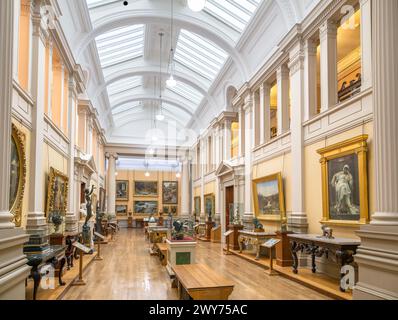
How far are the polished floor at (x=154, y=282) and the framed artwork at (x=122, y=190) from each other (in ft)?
76.7

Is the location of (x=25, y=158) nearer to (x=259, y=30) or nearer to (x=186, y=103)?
(x=259, y=30)

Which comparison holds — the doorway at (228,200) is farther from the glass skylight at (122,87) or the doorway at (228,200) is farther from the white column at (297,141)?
the glass skylight at (122,87)

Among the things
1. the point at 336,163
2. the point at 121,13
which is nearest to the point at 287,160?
the point at 336,163

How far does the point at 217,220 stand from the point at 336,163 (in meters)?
12.0

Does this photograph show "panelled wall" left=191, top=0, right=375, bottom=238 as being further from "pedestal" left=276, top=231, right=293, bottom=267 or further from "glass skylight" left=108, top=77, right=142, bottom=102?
"glass skylight" left=108, top=77, right=142, bottom=102

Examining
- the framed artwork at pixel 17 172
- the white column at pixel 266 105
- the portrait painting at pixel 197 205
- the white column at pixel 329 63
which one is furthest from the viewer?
the portrait painting at pixel 197 205

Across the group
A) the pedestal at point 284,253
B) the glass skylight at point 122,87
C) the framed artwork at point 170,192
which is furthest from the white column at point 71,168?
the framed artwork at point 170,192

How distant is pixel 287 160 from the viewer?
11.7 meters

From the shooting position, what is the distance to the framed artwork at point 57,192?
32.3 ft

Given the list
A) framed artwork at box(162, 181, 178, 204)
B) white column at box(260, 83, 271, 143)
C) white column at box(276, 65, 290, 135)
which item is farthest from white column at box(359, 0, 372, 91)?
framed artwork at box(162, 181, 178, 204)

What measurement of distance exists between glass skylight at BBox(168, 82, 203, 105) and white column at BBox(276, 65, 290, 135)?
10.9 metres

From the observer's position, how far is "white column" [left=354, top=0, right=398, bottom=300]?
3.53m

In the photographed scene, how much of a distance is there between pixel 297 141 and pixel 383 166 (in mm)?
7057

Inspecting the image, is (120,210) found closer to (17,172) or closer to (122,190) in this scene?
(122,190)
